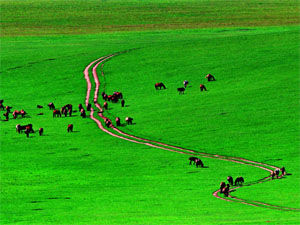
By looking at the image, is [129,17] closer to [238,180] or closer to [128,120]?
[128,120]

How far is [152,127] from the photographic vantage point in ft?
169

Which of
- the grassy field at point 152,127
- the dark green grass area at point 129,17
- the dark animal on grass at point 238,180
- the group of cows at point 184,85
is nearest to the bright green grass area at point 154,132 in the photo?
the grassy field at point 152,127

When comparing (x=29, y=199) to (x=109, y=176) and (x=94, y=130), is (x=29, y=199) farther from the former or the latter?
(x=94, y=130)

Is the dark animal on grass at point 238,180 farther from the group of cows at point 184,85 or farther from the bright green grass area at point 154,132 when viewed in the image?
the group of cows at point 184,85

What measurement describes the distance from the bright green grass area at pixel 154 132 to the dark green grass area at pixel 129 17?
77.3 ft

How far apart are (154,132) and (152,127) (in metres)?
1.58

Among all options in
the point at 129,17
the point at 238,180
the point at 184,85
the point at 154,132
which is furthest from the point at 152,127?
the point at 129,17

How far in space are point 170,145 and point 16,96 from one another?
28.7 meters

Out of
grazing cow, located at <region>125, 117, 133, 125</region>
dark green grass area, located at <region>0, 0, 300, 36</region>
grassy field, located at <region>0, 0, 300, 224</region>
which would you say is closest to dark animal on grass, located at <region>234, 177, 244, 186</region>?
grassy field, located at <region>0, 0, 300, 224</region>

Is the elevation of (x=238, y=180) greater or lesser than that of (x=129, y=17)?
lesser

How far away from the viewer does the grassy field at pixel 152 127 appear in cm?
2806

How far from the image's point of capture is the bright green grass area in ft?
91.5

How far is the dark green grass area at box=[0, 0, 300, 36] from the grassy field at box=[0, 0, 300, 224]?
613 centimetres

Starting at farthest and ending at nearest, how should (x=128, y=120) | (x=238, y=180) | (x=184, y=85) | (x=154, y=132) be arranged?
(x=184, y=85) < (x=128, y=120) < (x=154, y=132) < (x=238, y=180)
